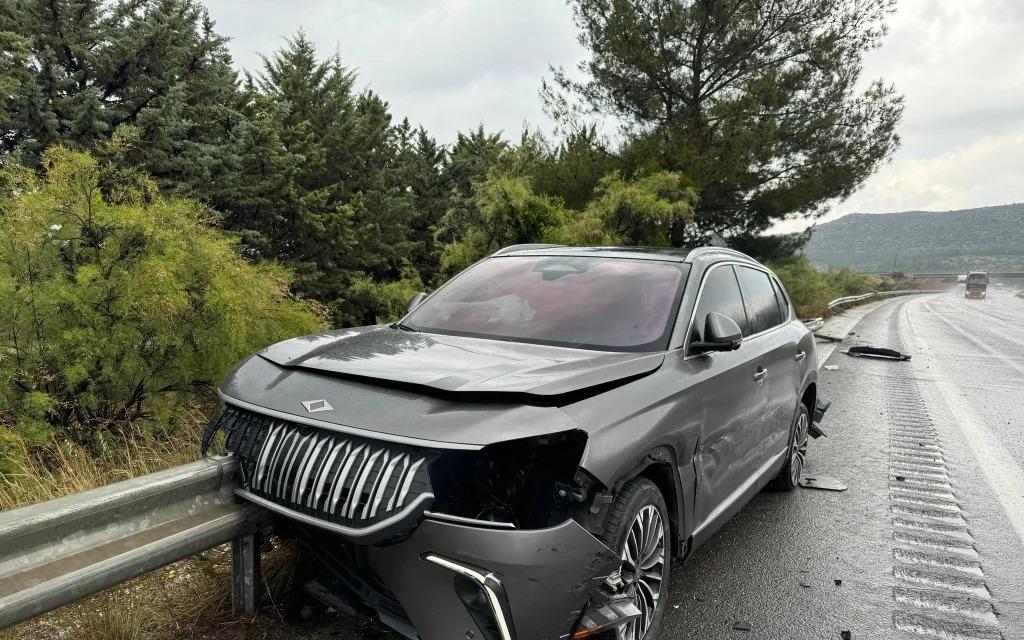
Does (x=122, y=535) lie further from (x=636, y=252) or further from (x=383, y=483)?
(x=636, y=252)

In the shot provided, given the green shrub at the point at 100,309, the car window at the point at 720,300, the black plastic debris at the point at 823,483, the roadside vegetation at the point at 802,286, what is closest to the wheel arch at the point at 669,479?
the car window at the point at 720,300

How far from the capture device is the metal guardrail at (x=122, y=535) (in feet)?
6.99

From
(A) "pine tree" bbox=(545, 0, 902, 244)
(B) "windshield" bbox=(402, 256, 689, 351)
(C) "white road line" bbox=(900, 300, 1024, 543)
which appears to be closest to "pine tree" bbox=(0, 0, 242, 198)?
(A) "pine tree" bbox=(545, 0, 902, 244)

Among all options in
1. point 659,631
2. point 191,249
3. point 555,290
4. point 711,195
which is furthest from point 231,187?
point 659,631

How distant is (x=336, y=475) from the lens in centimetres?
249

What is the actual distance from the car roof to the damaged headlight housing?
6.44ft

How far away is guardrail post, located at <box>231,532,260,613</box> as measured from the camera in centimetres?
291

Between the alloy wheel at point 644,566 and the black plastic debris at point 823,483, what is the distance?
10.2 feet

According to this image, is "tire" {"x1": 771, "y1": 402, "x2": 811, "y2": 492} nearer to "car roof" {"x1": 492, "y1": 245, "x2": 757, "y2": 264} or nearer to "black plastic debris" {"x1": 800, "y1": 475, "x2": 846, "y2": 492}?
"black plastic debris" {"x1": 800, "y1": 475, "x2": 846, "y2": 492}

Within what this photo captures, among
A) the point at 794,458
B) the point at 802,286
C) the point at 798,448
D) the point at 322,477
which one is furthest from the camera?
the point at 802,286

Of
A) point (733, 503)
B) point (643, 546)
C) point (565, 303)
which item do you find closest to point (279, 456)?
point (643, 546)

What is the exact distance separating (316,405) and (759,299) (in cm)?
344

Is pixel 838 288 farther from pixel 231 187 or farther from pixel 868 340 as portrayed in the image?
pixel 231 187

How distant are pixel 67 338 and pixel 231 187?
16.0 m
